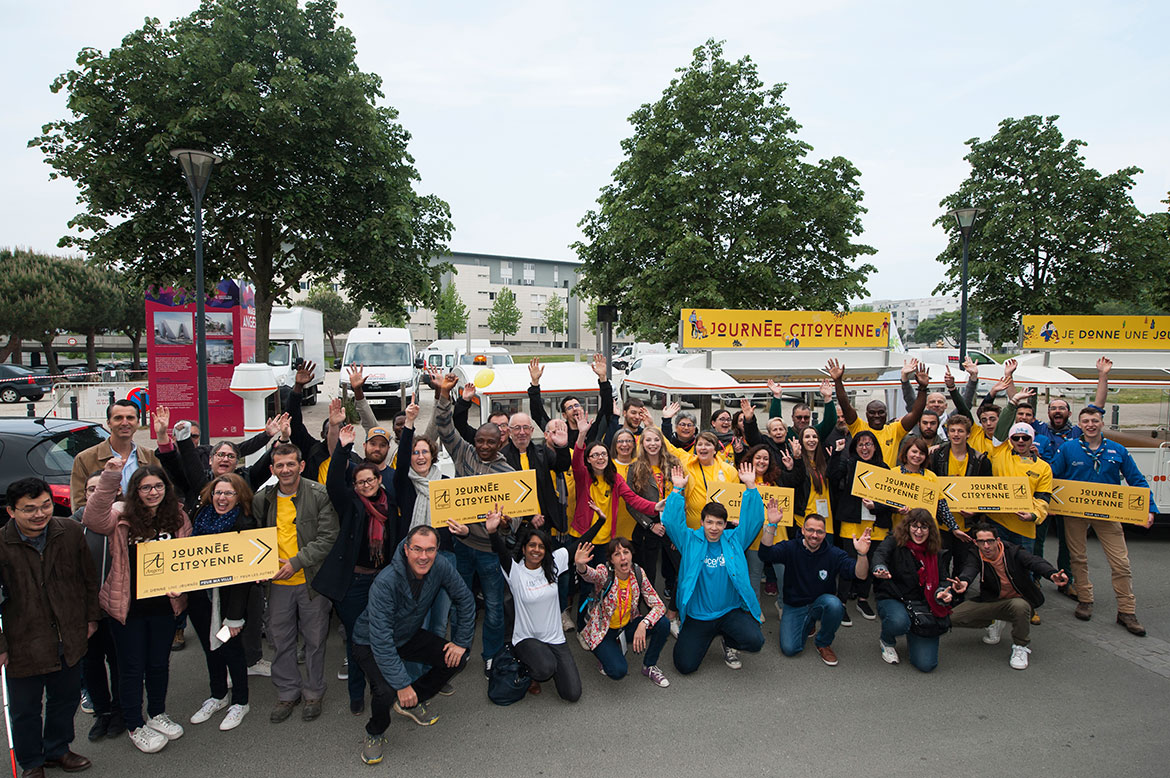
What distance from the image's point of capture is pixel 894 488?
5.55m

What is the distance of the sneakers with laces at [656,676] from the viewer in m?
4.83

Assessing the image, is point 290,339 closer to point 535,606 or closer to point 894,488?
point 535,606

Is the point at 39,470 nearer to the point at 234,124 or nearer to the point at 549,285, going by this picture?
the point at 234,124

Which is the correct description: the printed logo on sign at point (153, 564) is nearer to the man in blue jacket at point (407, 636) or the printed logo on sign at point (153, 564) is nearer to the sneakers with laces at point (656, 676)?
the man in blue jacket at point (407, 636)

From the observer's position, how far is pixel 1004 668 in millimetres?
5098

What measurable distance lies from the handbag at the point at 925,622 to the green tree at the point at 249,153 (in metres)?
12.0

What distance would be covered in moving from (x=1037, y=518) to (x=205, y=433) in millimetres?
9754

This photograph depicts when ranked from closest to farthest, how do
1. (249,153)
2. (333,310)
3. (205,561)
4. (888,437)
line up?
1. (205,561)
2. (888,437)
3. (249,153)
4. (333,310)

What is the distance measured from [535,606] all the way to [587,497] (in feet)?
3.98

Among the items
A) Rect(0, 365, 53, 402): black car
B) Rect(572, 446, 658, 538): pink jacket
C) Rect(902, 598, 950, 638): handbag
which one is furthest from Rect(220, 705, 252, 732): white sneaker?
Rect(0, 365, 53, 402): black car

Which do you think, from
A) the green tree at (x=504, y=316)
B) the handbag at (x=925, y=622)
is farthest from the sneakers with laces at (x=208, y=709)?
the green tree at (x=504, y=316)

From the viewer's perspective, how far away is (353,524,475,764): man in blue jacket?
13.0 ft

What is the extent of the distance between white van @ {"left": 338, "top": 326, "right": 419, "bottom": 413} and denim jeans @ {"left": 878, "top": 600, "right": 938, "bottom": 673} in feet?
55.4

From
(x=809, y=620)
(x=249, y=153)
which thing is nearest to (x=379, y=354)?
(x=249, y=153)
